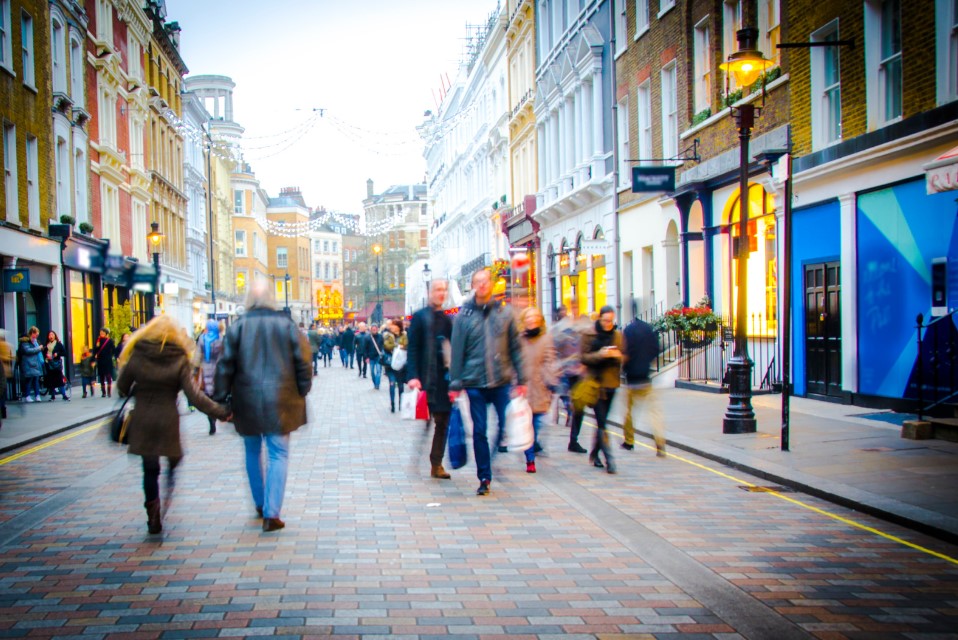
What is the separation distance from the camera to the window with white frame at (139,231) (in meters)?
39.3

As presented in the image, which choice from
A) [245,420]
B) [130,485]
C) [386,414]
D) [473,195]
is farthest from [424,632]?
[473,195]

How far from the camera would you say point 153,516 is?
715 centimetres

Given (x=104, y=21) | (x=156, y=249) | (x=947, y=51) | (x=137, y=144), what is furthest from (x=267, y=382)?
(x=137, y=144)

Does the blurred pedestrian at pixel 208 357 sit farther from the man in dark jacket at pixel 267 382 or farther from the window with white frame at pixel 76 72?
the window with white frame at pixel 76 72

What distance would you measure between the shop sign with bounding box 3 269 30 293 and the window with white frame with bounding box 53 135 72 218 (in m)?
6.27

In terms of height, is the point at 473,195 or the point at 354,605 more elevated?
the point at 473,195

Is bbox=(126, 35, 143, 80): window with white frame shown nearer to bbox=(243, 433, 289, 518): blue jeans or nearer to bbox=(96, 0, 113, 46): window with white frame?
bbox=(96, 0, 113, 46): window with white frame

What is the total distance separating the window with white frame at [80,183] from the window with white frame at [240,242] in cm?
5397

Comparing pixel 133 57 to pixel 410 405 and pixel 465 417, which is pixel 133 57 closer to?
pixel 465 417

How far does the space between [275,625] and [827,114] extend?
1437cm

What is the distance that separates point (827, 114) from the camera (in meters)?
16.5

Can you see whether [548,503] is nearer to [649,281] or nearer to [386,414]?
[386,414]

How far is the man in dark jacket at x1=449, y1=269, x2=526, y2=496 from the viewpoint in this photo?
29.1 feet

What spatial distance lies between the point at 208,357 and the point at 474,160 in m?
40.8
